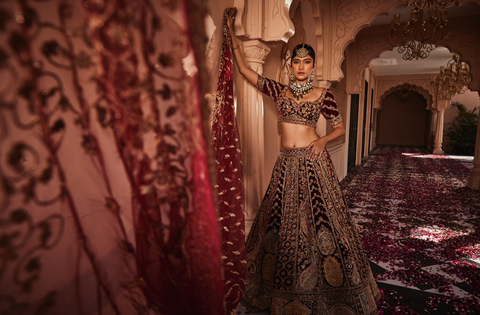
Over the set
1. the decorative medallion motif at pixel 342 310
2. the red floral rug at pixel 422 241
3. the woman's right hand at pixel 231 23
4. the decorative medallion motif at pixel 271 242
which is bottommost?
the red floral rug at pixel 422 241

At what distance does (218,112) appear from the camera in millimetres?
1477

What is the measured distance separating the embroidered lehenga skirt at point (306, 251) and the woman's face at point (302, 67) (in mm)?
419

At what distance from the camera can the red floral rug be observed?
1.79 meters

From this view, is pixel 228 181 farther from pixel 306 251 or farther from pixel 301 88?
pixel 301 88

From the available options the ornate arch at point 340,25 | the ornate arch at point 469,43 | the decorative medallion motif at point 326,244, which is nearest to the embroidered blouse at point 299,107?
the decorative medallion motif at point 326,244

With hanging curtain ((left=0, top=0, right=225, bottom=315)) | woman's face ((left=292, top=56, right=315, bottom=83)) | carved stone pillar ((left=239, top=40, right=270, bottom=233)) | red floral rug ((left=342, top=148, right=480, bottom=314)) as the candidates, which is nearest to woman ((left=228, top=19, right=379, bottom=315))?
woman's face ((left=292, top=56, right=315, bottom=83))

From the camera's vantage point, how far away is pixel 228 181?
150cm

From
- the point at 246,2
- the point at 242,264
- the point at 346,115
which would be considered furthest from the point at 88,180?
the point at 346,115

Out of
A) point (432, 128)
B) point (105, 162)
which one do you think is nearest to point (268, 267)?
point (105, 162)

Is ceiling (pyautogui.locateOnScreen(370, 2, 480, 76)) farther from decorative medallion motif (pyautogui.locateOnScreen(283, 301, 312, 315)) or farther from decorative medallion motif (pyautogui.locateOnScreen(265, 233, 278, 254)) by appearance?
decorative medallion motif (pyautogui.locateOnScreen(283, 301, 312, 315))

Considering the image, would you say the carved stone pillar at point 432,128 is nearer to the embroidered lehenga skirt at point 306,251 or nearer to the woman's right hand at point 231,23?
the embroidered lehenga skirt at point 306,251

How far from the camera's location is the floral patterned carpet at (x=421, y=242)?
178cm

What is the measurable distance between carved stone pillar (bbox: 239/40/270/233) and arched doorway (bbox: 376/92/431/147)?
1494 centimetres

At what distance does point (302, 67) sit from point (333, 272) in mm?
1136
